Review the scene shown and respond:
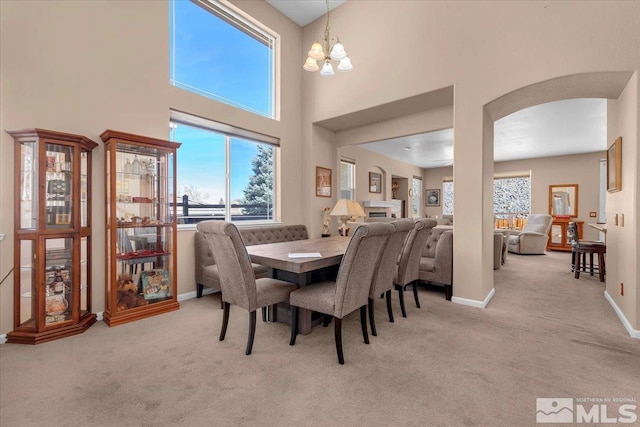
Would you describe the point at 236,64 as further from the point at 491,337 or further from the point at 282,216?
the point at 491,337

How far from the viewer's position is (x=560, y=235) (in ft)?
26.5

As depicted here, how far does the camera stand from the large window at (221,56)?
3646 mm

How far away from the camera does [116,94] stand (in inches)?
118

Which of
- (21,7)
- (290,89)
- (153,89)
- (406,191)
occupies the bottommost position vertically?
(406,191)

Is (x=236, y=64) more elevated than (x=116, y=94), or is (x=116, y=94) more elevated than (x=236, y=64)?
(x=236, y=64)

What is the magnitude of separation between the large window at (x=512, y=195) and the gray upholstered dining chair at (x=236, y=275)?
356 inches

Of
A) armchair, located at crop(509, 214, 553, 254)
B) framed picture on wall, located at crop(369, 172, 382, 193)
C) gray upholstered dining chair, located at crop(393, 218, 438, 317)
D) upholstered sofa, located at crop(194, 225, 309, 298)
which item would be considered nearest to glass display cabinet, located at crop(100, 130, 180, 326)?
upholstered sofa, located at crop(194, 225, 309, 298)

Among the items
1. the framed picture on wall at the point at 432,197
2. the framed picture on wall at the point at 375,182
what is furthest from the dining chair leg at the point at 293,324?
the framed picture on wall at the point at 432,197

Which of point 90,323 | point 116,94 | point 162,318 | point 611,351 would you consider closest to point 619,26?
point 611,351

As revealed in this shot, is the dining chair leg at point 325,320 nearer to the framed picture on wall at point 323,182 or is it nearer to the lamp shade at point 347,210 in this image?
the lamp shade at point 347,210

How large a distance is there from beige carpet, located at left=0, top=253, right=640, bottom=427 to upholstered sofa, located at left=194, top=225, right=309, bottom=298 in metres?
0.63

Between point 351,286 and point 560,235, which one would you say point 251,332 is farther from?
point 560,235

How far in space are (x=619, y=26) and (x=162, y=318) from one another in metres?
5.10

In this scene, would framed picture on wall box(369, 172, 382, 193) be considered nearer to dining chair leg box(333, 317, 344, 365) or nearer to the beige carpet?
the beige carpet
